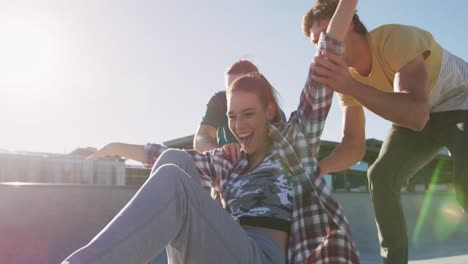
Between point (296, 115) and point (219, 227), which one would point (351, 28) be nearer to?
point (296, 115)

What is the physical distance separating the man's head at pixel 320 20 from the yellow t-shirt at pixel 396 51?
0.08 m

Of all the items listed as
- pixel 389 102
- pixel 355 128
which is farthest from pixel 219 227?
pixel 355 128

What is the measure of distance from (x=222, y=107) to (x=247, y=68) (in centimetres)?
57

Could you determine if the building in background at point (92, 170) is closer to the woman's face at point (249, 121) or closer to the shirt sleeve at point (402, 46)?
the shirt sleeve at point (402, 46)

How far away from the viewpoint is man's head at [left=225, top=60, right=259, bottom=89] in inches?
103

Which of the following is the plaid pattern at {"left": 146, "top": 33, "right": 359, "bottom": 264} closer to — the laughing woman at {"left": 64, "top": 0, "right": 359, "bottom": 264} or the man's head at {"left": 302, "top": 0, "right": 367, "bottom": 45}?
the laughing woman at {"left": 64, "top": 0, "right": 359, "bottom": 264}

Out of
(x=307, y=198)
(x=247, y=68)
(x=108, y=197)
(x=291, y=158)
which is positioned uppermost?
(x=247, y=68)

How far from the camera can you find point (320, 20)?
2.27 m

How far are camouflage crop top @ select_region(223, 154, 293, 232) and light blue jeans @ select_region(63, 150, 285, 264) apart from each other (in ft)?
0.25

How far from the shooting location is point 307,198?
174 cm

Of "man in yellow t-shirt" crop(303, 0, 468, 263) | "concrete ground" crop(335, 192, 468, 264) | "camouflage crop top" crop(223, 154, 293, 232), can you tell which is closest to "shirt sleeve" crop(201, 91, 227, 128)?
"man in yellow t-shirt" crop(303, 0, 468, 263)

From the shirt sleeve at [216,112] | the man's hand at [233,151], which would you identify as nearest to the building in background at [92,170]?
the shirt sleeve at [216,112]

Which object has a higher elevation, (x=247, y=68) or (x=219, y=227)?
(x=247, y=68)

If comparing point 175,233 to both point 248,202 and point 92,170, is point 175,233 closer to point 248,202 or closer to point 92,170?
point 248,202
